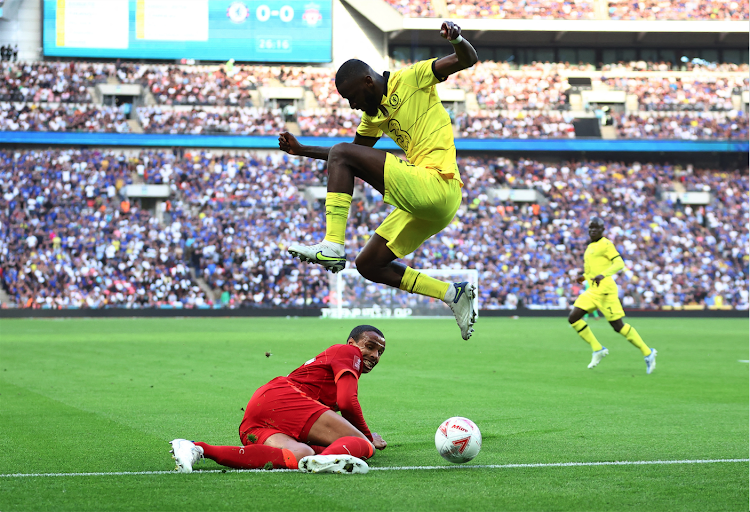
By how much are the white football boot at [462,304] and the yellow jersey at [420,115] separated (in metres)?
0.86

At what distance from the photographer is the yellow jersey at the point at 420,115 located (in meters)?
6.36

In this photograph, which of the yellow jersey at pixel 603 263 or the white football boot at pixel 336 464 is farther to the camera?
the yellow jersey at pixel 603 263

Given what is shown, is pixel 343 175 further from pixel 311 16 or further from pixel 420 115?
pixel 311 16

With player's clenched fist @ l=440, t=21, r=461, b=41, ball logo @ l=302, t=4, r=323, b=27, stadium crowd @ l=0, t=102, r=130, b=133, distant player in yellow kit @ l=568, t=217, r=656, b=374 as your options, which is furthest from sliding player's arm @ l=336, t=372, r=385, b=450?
ball logo @ l=302, t=4, r=323, b=27

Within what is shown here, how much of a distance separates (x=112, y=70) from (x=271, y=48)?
22.5ft

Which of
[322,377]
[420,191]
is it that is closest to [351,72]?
[420,191]

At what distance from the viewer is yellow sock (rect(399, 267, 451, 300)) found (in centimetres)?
670

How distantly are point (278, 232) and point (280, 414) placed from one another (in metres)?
28.3

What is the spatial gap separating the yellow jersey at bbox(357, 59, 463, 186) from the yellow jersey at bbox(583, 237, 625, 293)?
9.43 m

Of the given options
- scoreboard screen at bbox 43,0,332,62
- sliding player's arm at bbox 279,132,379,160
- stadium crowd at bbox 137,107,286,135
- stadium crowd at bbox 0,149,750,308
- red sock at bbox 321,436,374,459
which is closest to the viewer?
red sock at bbox 321,436,374,459

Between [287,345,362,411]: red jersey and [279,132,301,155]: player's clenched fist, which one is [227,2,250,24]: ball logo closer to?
[279,132,301,155]: player's clenched fist

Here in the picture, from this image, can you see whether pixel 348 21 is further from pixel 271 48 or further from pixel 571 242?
pixel 571 242

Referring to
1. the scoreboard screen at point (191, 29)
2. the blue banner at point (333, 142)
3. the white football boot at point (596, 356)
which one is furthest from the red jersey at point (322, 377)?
the scoreboard screen at point (191, 29)

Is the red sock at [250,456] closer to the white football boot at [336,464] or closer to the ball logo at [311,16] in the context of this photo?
the white football boot at [336,464]
